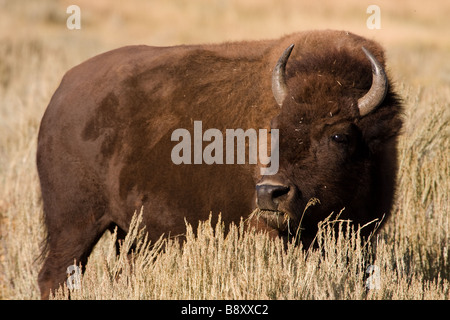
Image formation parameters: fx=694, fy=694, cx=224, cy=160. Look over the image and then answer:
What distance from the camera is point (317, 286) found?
487cm

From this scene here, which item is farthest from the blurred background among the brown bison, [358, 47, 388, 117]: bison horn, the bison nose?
the bison nose

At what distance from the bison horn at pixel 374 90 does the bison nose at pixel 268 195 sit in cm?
99

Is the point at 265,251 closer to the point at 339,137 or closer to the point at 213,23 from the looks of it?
the point at 339,137

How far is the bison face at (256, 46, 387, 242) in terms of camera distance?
5441mm

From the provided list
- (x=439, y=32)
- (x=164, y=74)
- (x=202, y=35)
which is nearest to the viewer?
(x=164, y=74)

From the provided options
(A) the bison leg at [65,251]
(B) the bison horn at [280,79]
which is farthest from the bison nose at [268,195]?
(A) the bison leg at [65,251]

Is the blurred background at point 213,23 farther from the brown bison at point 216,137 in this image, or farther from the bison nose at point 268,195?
the bison nose at point 268,195

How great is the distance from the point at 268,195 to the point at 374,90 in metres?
1.28

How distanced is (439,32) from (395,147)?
1113 inches

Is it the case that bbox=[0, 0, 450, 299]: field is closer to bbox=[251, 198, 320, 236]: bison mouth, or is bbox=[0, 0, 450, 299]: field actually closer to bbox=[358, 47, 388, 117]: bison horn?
bbox=[251, 198, 320, 236]: bison mouth

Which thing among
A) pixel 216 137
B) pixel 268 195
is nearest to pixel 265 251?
pixel 268 195

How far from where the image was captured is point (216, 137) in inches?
242
